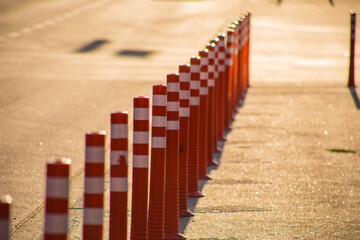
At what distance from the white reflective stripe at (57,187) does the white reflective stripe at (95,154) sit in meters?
0.65

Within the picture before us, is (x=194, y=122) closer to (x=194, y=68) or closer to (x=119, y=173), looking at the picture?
(x=194, y=68)

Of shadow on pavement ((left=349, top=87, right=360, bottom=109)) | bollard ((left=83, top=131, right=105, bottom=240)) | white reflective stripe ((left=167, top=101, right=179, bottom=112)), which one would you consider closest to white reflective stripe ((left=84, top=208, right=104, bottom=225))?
bollard ((left=83, top=131, right=105, bottom=240))

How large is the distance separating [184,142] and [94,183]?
9.76 ft

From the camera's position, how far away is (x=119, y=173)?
5316 millimetres

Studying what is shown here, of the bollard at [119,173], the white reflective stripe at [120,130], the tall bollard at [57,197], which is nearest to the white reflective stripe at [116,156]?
the bollard at [119,173]

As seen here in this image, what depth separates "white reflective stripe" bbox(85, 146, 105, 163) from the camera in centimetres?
460

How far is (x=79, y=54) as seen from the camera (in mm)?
22750

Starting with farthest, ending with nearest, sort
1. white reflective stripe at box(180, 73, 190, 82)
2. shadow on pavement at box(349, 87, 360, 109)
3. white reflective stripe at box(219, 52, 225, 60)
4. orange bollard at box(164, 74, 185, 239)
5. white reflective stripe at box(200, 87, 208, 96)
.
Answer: shadow on pavement at box(349, 87, 360, 109) < white reflective stripe at box(219, 52, 225, 60) < white reflective stripe at box(200, 87, 208, 96) < white reflective stripe at box(180, 73, 190, 82) < orange bollard at box(164, 74, 185, 239)

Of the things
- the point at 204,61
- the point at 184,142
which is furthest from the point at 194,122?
the point at 204,61

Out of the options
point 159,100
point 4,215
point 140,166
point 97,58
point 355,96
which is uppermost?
point 4,215

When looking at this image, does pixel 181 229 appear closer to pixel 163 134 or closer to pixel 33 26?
pixel 163 134

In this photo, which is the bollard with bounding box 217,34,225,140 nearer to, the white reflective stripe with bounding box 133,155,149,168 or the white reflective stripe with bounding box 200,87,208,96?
the white reflective stripe with bounding box 200,87,208,96

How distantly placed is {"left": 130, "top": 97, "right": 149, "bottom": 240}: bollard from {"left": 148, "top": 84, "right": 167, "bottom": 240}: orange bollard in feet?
0.96

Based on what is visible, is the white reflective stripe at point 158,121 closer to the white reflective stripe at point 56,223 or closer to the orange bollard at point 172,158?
the orange bollard at point 172,158
